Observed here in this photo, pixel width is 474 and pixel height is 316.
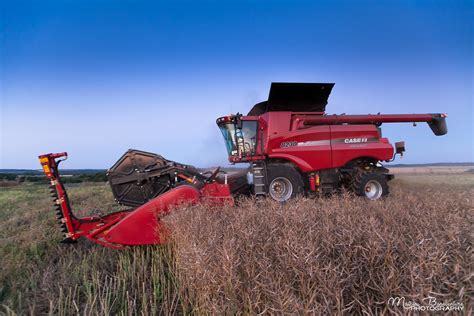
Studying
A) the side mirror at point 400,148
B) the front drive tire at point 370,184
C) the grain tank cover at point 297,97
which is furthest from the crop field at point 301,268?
the side mirror at point 400,148

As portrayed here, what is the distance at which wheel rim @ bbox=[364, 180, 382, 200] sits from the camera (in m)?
6.10

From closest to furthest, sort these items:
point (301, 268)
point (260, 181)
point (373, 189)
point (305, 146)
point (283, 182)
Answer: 1. point (301, 268)
2. point (260, 181)
3. point (283, 182)
4. point (305, 146)
5. point (373, 189)

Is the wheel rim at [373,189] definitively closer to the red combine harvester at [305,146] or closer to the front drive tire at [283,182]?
the red combine harvester at [305,146]

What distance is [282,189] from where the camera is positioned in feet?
18.6

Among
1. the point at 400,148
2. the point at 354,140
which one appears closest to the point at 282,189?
the point at 354,140

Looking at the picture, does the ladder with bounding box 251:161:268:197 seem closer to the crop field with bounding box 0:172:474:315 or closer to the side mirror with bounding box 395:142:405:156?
the crop field with bounding box 0:172:474:315

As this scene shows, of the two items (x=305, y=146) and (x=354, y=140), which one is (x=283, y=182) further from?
(x=354, y=140)

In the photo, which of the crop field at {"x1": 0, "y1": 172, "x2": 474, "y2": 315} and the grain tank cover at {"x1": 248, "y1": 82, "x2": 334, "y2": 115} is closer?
the crop field at {"x1": 0, "y1": 172, "x2": 474, "y2": 315}

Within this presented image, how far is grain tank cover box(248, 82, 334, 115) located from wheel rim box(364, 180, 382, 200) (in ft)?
7.21

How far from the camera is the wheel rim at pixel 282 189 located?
5629 mm

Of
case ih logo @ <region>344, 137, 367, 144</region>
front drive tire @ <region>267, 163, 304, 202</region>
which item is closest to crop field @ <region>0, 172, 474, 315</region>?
front drive tire @ <region>267, 163, 304, 202</region>

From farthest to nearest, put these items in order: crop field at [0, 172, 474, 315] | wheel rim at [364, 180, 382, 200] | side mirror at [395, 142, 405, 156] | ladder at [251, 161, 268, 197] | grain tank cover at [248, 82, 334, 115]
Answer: side mirror at [395, 142, 405, 156], wheel rim at [364, 180, 382, 200], grain tank cover at [248, 82, 334, 115], ladder at [251, 161, 268, 197], crop field at [0, 172, 474, 315]

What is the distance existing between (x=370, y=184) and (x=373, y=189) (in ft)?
0.49

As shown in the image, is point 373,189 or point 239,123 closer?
point 239,123
